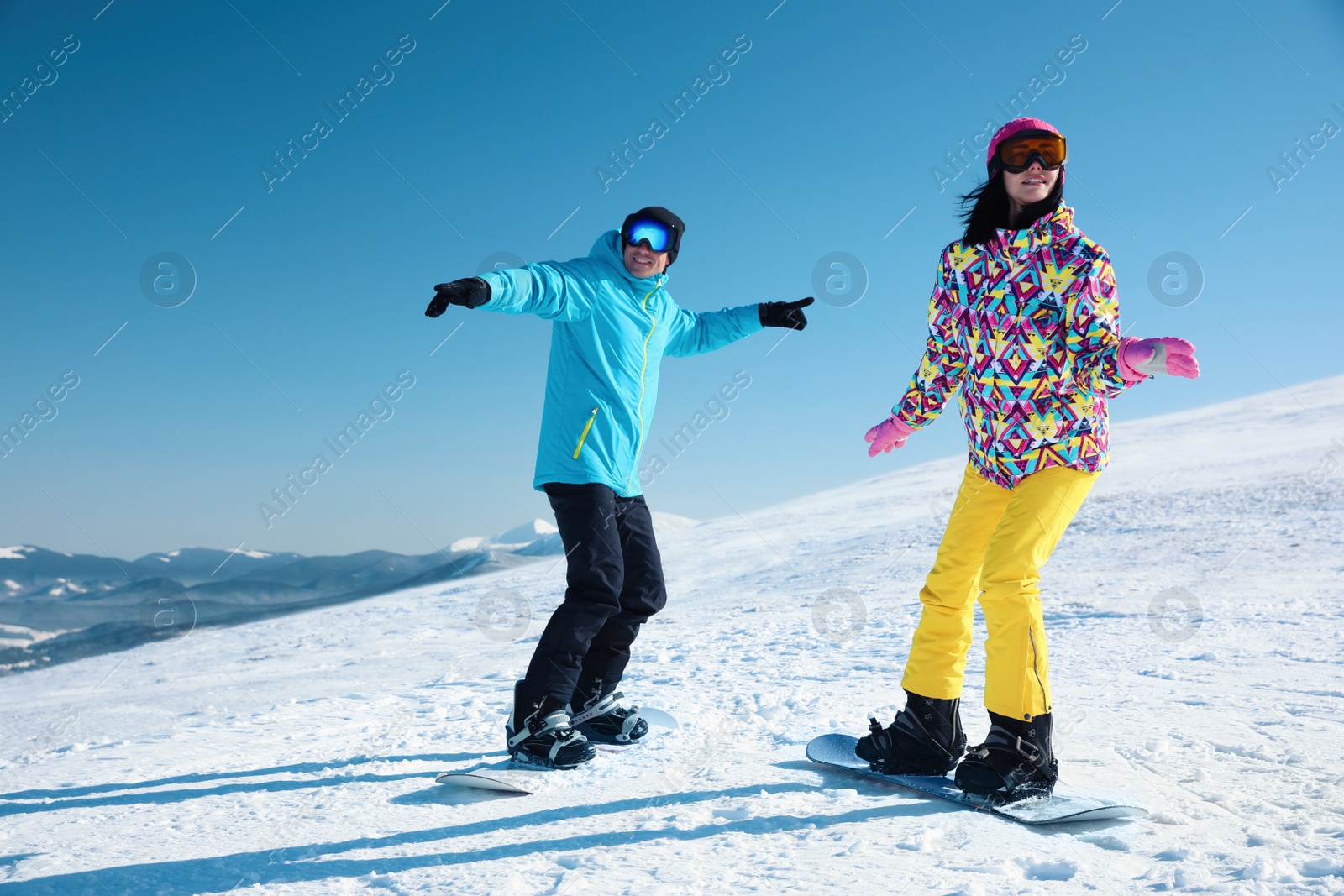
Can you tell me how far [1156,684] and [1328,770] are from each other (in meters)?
1.39

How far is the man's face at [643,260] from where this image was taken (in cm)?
335

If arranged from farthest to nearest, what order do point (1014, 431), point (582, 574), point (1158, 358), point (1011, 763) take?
point (582, 574)
point (1014, 431)
point (1011, 763)
point (1158, 358)

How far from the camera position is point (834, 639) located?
567 cm

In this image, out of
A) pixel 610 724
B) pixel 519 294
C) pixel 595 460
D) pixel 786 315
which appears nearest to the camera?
pixel 519 294

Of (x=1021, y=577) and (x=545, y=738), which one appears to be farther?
(x=545, y=738)

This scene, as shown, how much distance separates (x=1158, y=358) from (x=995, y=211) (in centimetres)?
74

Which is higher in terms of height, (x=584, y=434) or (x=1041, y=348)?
(x=1041, y=348)

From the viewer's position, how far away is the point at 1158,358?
7.49ft

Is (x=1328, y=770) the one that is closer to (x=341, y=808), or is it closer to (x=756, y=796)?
(x=756, y=796)

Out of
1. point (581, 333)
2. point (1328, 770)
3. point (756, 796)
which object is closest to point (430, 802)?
point (756, 796)

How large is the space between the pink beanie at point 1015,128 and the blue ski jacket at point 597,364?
1.41 m

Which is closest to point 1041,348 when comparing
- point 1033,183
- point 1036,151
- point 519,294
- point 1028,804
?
point 1033,183

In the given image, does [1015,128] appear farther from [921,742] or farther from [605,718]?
[605,718]

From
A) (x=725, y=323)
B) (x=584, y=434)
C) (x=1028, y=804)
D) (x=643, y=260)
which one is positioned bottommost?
(x=1028, y=804)
